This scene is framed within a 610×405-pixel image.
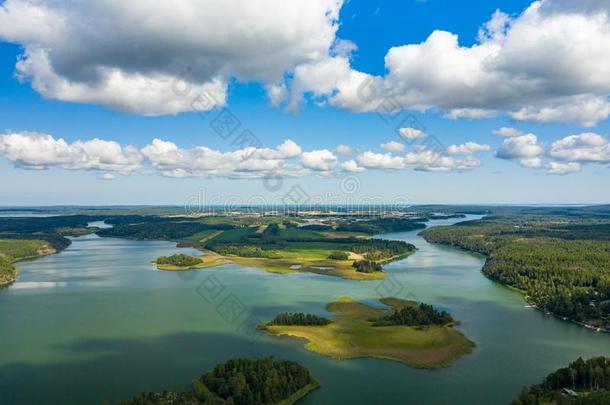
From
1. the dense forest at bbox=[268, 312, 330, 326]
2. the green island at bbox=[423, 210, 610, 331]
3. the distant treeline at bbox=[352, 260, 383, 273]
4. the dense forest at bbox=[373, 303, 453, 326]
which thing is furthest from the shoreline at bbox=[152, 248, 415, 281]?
the dense forest at bbox=[268, 312, 330, 326]

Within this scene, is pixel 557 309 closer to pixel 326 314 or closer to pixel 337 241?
pixel 326 314

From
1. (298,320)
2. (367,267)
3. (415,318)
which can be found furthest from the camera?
(367,267)

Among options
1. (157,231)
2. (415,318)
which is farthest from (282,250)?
(415,318)

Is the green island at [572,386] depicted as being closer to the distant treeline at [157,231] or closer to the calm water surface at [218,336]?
the calm water surface at [218,336]

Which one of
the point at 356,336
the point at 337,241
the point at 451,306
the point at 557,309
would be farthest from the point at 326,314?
the point at 337,241

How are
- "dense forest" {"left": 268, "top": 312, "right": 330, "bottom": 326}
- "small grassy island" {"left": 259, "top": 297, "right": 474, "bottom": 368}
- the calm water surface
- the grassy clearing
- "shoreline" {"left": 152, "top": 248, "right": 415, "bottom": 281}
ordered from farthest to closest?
the grassy clearing < "shoreline" {"left": 152, "top": 248, "right": 415, "bottom": 281} < "dense forest" {"left": 268, "top": 312, "right": 330, "bottom": 326} < "small grassy island" {"left": 259, "top": 297, "right": 474, "bottom": 368} < the calm water surface

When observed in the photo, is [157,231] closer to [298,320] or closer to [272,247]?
[272,247]

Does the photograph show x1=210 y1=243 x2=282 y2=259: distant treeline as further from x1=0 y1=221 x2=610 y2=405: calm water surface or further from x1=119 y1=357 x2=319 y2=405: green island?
x1=119 y1=357 x2=319 y2=405: green island
